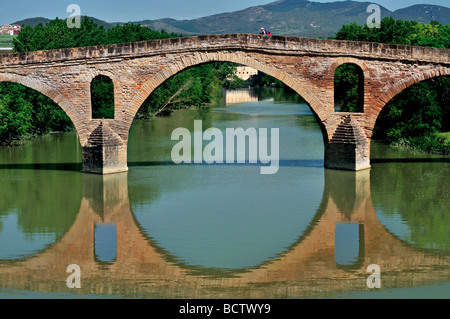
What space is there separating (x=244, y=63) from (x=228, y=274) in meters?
9.63

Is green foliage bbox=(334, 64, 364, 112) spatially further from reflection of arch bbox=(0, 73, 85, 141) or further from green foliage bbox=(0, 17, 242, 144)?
reflection of arch bbox=(0, 73, 85, 141)

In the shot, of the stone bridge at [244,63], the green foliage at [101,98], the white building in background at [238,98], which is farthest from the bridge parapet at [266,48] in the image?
the white building in background at [238,98]

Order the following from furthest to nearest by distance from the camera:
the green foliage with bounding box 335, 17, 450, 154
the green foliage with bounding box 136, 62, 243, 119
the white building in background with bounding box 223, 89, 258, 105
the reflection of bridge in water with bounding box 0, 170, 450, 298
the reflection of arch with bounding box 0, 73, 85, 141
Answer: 1. the white building in background with bounding box 223, 89, 258, 105
2. the green foliage with bounding box 136, 62, 243, 119
3. the green foliage with bounding box 335, 17, 450, 154
4. the reflection of arch with bounding box 0, 73, 85, 141
5. the reflection of bridge in water with bounding box 0, 170, 450, 298

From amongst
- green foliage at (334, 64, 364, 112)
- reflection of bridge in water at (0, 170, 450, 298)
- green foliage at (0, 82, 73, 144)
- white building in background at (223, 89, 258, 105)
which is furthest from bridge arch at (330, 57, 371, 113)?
white building in background at (223, 89, 258, 105)

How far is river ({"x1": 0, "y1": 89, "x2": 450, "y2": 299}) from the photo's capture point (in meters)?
10.2

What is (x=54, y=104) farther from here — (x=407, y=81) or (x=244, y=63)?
(x=407, y=81)

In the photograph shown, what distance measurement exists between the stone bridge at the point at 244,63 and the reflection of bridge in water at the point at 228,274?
5233 mm

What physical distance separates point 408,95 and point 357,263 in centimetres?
1433

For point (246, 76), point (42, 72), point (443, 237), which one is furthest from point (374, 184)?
point (246, 76)

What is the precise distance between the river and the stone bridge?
1019 millimetres

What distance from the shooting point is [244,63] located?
62.5 feet

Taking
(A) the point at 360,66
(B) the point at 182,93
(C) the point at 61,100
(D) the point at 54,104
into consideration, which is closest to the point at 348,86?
(B) the point at 182,93

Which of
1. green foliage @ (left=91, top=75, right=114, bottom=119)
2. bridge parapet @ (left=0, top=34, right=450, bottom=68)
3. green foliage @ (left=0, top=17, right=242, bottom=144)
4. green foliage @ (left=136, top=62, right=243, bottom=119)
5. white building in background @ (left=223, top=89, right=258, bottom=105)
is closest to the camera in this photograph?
bridge parapet @ (left=0, top=34, right=450, bottom=68)

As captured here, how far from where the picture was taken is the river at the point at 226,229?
10.2 m
